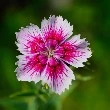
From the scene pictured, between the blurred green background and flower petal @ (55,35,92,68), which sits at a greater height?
the blurred green background

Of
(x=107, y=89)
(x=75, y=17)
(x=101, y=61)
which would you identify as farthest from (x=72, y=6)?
(x=107, y=89)

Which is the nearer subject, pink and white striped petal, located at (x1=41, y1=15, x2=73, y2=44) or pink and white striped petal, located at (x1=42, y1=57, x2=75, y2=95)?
pink and white striped petal, located at (x1=42, y1=57, x2=75, y2=95)

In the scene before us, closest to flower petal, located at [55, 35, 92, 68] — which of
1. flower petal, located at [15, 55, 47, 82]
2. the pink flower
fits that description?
the pink flower

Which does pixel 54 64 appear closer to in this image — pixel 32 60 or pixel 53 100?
pixel 32 60

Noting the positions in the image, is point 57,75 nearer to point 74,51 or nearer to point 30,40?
point 74,51

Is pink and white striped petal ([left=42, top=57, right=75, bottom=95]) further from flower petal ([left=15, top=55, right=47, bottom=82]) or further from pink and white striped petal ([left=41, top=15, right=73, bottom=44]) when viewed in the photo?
pink and white striped petal ([left=41, top=15, right=73, bottom=44])

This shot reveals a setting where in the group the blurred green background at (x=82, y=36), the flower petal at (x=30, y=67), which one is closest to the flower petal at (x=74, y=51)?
the flower petal at (x=30, y=67)

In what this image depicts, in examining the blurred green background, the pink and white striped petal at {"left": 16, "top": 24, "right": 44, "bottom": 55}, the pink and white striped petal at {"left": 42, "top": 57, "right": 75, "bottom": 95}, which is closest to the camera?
the pink and white striped petal at {"left": 42, "top": 57, "right": 75, "bottom": 95}

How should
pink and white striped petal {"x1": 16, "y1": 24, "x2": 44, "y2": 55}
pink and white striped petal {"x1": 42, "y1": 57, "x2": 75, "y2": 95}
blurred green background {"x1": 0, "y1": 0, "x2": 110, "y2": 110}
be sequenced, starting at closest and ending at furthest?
pink and white striped petal {"x1": 42, "y1": 57, "x2": 75, "y2": 95} → pink and white striped petal {"x1": 16, "y1": 24, "x2": 44, "y2": 55} → blurred green background {"x1": 0, "y1": 0, "x2": 110, "y2": 110}
